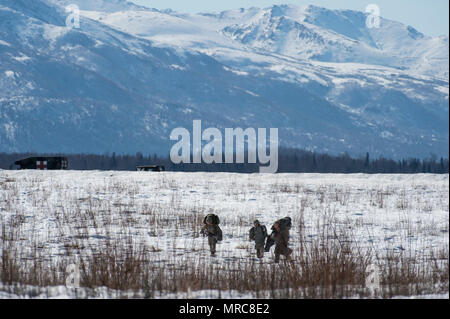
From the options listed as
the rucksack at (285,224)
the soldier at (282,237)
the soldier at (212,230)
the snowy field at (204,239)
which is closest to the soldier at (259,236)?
the snowy field at (204,239)

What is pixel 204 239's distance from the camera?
67.4 feet

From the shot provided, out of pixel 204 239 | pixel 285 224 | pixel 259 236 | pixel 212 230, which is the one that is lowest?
pixel 204 239

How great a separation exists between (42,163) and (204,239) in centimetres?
A: 2889

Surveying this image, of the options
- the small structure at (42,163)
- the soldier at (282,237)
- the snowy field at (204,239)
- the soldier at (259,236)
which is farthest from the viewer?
the small structure at (42,163)

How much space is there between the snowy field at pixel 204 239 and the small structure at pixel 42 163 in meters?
11.6

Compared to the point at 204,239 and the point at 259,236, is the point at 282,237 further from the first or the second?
the point at 204,239

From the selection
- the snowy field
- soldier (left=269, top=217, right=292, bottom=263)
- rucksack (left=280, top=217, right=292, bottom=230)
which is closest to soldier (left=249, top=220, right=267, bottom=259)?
the snowy field

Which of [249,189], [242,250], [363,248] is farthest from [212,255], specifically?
[249,189]

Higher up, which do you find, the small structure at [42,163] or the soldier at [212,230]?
the small structure at [42,163]

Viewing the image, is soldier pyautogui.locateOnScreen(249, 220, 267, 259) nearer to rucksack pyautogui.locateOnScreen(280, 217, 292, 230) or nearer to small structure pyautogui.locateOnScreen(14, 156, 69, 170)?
rucksack pyautogui.locateOnScreen(280, 217, 292, 230)

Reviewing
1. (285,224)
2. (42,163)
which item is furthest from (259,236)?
(42,163)

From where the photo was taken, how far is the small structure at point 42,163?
47.6 metres

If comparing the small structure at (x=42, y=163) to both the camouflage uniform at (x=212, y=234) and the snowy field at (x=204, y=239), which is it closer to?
the snowy field at (x=204, y=239)

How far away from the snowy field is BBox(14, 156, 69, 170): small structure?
11615mm
